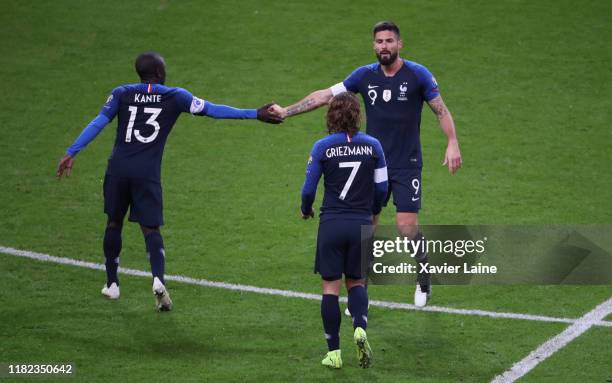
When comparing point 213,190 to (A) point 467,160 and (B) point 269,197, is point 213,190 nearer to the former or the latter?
(B) point 269,197

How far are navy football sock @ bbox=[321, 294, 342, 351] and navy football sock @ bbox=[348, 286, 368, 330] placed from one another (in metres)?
0.17

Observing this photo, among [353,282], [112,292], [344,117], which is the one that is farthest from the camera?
[112,292]

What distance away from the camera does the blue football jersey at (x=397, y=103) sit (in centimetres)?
1030

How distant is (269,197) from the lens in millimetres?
13828

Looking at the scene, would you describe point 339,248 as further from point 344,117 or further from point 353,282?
point 344,117

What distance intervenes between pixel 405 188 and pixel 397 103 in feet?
2.64

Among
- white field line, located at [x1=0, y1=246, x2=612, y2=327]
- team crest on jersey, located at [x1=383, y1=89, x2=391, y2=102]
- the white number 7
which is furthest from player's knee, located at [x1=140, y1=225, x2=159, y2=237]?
team crest on jersey, located at [x1=383, y1=89, x2=391, y2=102]

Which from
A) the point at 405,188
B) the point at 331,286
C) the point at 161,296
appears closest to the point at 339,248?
the point at 331,286

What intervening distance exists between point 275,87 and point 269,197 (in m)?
3.65

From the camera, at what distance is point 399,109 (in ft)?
33.9

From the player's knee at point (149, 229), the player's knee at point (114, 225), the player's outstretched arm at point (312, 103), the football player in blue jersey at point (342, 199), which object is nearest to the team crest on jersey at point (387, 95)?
the player's outstretched arm at point (312, 103)

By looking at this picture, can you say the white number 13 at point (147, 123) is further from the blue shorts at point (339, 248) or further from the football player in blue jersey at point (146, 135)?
the blue shorts at point (339, 248)

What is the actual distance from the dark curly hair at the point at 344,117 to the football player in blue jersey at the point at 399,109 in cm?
144

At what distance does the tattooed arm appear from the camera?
32.9ft
